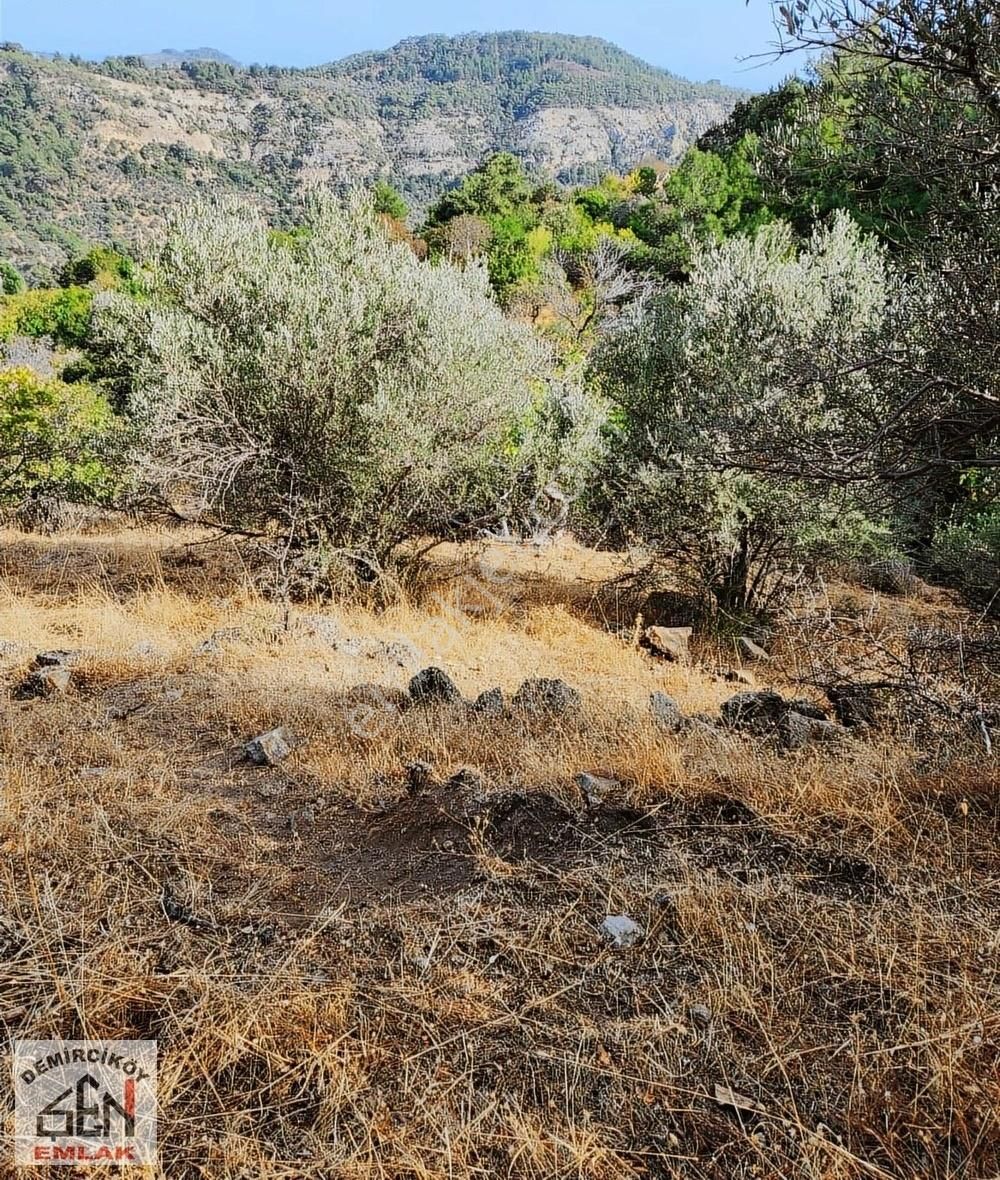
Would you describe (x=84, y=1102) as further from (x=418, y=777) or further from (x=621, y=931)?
(x=418, y=777)

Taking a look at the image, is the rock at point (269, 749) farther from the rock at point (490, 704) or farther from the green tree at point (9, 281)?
the green tree at point (9, 281)

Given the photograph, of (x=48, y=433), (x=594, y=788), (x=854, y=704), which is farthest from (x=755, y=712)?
(x=48, y=433)

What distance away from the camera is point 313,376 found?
8070 millimetres

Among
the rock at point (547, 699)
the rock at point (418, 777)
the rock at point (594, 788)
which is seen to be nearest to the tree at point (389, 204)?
the rock at point (547, 699)

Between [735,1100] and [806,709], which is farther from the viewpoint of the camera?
[806,709]

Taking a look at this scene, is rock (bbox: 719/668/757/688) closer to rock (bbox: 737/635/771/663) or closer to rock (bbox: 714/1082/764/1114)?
rock (bbox: 737/635/771/663)

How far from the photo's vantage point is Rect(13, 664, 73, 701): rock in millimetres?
5437

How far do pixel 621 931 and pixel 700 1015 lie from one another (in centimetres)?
43

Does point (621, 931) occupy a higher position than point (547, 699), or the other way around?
point (621, 931)

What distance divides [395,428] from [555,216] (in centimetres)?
3696

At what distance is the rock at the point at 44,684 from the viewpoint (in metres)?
5.44

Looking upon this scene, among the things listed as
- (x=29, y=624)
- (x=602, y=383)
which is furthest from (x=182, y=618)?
(x=602, y=383)

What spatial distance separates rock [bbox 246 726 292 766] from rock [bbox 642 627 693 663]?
485cm

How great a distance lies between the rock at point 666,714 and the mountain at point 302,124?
28.5m
